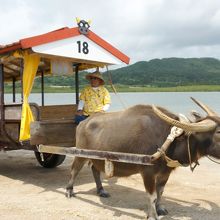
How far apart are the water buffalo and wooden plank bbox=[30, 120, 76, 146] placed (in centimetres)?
100

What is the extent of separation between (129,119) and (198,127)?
112cm

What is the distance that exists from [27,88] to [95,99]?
109 cm

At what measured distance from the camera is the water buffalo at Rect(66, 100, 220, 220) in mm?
4288

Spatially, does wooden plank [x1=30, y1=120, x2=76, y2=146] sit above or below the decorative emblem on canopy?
below

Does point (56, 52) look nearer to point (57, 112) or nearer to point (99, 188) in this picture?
point (57, 112)

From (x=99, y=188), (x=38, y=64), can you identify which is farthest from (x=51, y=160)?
(x=99, y=188)

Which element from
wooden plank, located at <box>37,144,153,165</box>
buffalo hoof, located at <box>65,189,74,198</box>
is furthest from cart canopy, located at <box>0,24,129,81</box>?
buffalo hoof, located at <box>65,189,74,198</box>

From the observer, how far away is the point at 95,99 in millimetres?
6387

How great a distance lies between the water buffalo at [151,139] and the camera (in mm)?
4288

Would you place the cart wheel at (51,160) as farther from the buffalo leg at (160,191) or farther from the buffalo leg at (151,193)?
the buffalo leg at (151,193)

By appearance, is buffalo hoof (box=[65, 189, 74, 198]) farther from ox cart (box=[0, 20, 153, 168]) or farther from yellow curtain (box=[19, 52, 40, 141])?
yellow curtain (box=[19, 52, 40, 141])

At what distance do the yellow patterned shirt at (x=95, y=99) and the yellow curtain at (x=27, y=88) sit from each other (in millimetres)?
890

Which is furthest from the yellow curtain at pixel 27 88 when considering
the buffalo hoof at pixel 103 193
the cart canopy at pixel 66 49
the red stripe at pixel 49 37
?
the buffalo hoof at pixel 103 193

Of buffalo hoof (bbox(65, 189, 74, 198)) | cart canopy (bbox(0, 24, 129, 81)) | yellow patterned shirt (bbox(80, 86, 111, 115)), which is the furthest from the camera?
yellow patterned shirt (bbox(80, 86, 111, 115))
